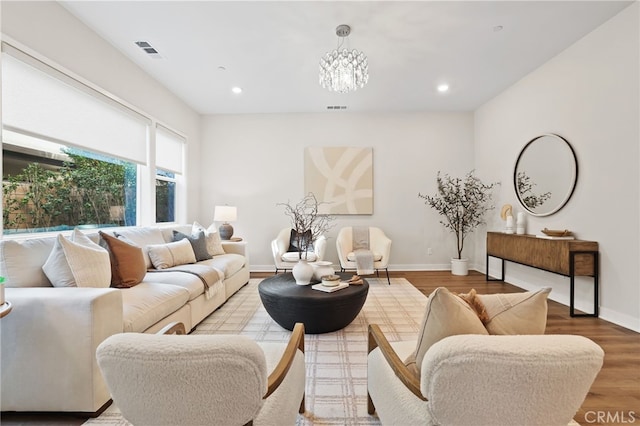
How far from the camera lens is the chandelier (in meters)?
2.83

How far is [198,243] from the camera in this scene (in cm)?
362

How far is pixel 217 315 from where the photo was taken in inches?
120

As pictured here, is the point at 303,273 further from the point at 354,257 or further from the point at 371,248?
the point at 371,248

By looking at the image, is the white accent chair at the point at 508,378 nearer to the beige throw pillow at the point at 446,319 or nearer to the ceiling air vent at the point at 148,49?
the beige throw pillow at the point at 446,319

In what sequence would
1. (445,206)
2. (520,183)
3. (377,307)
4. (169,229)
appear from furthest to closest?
(445,206) → (520,183) → (169,229) → (377,307)

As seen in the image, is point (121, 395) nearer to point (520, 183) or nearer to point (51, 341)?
point (51, 341)

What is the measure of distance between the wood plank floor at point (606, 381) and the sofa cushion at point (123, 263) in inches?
37.8

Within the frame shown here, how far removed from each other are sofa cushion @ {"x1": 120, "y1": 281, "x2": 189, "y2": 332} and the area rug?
0.44m

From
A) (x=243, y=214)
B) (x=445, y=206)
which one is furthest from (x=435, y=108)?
(x=243, y=214)

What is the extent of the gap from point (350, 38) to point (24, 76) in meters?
2.90

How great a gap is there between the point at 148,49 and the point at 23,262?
8.49 ft

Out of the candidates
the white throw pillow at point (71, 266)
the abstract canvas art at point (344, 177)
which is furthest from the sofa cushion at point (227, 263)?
the abstract canvas art at point (344, 177)

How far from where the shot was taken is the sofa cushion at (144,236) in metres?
2.99

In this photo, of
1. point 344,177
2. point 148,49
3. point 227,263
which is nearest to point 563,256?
point 344,177
